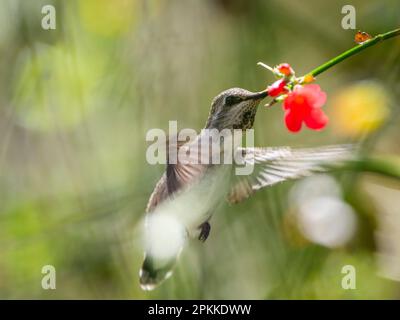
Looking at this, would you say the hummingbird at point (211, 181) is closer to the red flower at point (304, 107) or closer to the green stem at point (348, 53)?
the red flower at point (304, 107)

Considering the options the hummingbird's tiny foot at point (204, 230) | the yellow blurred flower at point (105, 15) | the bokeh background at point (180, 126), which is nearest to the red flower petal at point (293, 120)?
the hummingbird's tiny foot at point (204, 230)

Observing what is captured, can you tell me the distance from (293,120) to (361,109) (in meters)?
1.13

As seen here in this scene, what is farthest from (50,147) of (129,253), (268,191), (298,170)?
(298,170)

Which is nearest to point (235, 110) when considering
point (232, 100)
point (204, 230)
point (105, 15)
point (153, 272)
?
point (232, 100)

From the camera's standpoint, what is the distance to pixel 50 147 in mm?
3285

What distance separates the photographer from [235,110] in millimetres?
1527

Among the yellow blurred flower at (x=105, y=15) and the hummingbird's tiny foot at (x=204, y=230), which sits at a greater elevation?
the yellow blurred flower at (x=105, y=15)

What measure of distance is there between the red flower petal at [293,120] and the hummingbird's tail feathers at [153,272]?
19.5 inches

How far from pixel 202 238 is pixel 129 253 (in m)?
1.11

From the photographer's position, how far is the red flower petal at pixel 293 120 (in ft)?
4.62

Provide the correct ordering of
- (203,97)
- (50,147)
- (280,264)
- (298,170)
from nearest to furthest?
(298,170), (280,264), (203,97), (50,147)

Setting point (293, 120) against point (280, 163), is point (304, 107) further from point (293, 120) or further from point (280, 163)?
point (280, 163)

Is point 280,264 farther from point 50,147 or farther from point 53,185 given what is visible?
point 50,147
